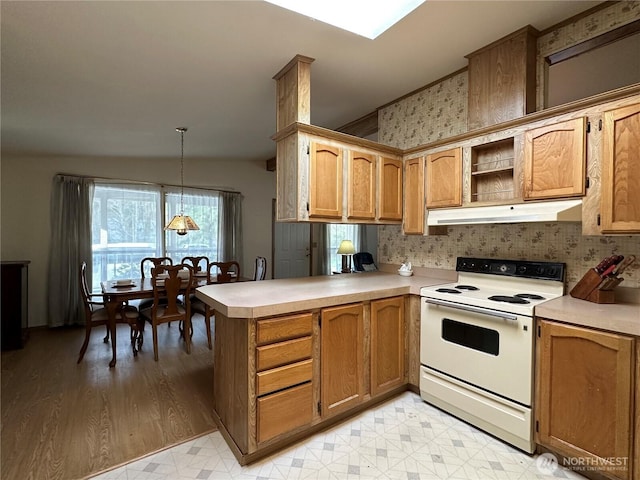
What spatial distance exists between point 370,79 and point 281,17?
3.65 feet

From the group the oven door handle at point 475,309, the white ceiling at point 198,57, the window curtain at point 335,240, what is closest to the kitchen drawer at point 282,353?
the oven door handle at point 475,309

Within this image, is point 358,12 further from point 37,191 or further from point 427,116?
point 37,191

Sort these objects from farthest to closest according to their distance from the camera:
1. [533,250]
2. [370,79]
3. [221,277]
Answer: [221,277]
[370,79]
[533,250]

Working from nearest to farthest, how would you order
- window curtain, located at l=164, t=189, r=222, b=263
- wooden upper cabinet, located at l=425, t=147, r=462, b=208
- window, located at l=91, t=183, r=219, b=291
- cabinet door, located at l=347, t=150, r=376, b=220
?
wooden upper cabinet, located at l=425, t=147, r=462, b=208
cabinet door, located at l=347, t=150, r=376, b=220
window, located at l=91, t=183, r=219, b=291
window curtain, located at l=164, t=189, r=222, b=263

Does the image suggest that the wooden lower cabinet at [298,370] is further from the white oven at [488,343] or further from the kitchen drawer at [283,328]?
the white oven at [488,343]

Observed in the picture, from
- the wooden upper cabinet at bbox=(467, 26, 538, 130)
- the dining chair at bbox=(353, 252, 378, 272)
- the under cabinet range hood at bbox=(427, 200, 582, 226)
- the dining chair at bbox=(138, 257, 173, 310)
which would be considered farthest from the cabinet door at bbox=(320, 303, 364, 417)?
the dining chair at bbox=(353, 252, 378, 272)

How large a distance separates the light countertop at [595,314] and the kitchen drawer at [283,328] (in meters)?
1.30

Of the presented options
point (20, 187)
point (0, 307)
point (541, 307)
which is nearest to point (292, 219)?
point (541, 307)

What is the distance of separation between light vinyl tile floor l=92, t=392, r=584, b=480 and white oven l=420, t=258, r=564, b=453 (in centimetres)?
14

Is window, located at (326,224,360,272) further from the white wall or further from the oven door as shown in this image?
the oven door

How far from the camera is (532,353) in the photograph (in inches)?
68.4

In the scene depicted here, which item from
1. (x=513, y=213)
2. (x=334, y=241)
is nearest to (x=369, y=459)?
Result: (x=513, y=213)

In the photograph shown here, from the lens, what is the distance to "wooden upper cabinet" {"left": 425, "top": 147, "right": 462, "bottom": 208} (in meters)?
2.43

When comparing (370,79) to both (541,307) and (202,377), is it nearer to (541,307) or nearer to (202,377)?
(541,307)
